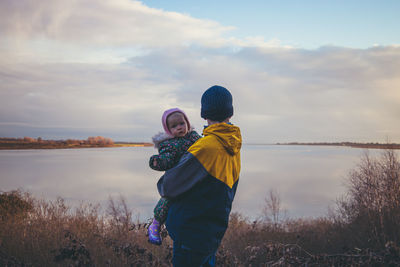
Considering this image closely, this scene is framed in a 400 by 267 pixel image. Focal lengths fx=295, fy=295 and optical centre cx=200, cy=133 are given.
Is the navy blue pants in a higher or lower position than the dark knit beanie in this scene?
lower

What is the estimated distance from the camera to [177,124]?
100 inches

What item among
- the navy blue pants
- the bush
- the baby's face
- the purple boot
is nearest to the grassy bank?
the bush

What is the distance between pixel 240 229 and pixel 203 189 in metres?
9.92

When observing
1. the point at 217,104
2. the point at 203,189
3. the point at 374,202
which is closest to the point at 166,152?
the point at 203,189

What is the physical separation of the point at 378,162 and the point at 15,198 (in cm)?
1309

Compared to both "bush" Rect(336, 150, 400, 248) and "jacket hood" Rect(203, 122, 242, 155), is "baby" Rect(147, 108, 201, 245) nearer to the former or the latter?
"jacket hood" Rect(203, 122, 242, 155)

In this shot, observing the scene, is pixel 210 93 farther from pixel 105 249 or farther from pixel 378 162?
pixel 378 162

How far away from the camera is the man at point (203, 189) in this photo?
2164 mm

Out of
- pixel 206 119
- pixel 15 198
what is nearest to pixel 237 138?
pixel 206 119

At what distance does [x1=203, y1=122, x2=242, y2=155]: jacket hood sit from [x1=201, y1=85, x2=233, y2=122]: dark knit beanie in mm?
115

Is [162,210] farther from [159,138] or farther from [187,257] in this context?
[159,138]

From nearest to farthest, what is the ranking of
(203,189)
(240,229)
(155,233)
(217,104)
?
(203,189), (217,104), (155,233), (240,229)

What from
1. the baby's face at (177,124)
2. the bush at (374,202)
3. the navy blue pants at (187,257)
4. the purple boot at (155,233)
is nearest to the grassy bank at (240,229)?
the bush at (374,202)

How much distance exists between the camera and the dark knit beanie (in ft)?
7.73
